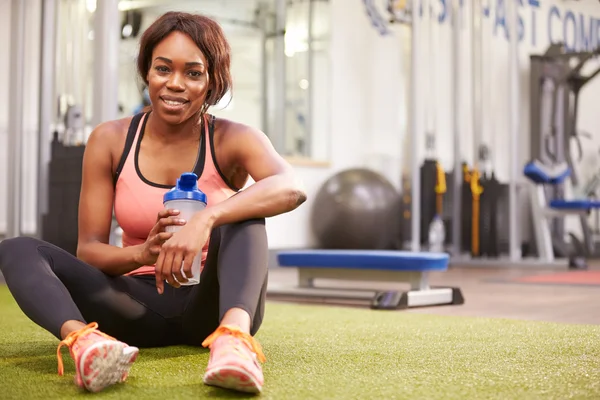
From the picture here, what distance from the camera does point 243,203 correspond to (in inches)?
60.7

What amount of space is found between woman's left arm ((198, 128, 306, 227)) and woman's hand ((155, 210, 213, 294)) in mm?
33

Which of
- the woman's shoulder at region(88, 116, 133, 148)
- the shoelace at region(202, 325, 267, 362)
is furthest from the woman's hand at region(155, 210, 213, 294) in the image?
the woman's shoulder at region(88, 116, 133, 148)

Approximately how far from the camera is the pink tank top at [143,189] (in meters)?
1.67

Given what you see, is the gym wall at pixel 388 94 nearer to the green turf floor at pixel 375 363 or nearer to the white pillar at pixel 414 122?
the white pillar at pixel 414 122

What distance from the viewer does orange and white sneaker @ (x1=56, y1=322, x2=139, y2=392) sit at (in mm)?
1287

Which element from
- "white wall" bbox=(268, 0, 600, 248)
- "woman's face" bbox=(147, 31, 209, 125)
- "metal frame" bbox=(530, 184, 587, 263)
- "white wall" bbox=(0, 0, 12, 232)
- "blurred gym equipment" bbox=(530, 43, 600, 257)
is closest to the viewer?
"woman's face" bbox=(147, 31, 209, 125)


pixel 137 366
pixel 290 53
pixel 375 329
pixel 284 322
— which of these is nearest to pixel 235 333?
pixel 137 366

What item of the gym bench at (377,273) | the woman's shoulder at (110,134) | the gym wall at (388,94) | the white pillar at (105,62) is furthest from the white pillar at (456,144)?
the woman's shoulder at (110,134)

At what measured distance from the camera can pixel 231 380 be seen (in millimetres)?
1268

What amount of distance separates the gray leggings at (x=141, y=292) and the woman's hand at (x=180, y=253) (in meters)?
0.08

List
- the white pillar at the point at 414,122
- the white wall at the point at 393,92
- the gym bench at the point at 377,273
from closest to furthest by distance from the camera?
the gym bench at the point at 377,273, the white pillar at the point at 414,122, the white wall at the point at 393,92

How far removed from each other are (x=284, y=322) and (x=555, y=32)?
24.8ft

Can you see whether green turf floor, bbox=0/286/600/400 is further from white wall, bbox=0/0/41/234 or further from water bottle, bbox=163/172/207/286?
white wall, bbox=0/0/41/234

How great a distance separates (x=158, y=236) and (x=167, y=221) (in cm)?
5
